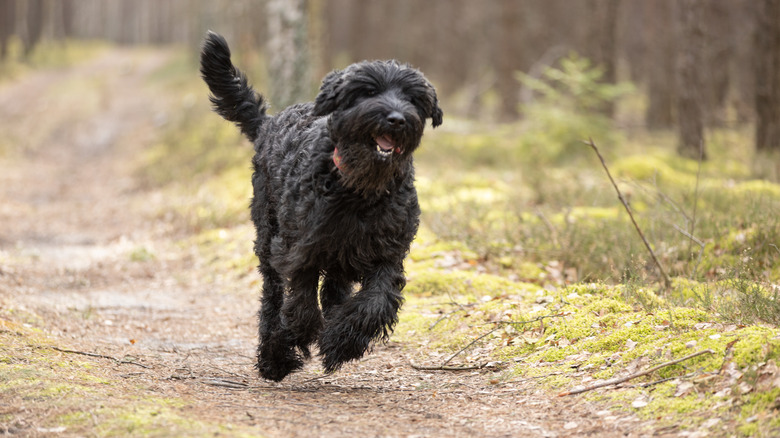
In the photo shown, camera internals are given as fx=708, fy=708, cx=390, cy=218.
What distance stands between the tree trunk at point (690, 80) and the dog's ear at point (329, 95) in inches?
379

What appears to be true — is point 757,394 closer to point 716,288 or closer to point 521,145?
point 716,288

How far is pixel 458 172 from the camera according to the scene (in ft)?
39.8

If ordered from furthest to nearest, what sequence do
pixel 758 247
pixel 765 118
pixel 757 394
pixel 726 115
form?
1. pixel 726 115
2. pixel 765 118
3. pixel 758 247
4. pixel 757 394

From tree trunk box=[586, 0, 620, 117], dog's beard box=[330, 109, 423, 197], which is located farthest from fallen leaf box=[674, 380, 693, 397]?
tree trunk box=[586, 0, 620, 117]

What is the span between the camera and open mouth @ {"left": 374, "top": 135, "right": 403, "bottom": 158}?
13.5ft

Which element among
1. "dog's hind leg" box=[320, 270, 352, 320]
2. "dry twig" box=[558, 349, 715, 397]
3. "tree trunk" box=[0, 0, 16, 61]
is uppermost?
"dry twig" box=[558, 349, 715, 397]

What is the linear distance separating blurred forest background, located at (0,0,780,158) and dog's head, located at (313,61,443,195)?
14.5 ft

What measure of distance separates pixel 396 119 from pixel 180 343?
9.62 feet

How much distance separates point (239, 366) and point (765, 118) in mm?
Result: 10427

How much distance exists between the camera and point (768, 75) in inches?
468

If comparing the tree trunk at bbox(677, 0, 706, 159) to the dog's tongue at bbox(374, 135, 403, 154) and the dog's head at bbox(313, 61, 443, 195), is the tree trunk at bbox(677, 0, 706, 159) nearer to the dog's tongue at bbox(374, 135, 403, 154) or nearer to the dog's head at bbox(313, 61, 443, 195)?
the dog's head at bbox(313, 61, 443, 195)

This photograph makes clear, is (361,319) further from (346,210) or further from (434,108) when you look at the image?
(434,108)

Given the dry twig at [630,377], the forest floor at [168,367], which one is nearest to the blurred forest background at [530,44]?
the forest floor at [168,367]

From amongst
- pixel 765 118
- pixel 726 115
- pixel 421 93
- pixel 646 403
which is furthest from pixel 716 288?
pixel 726 115
